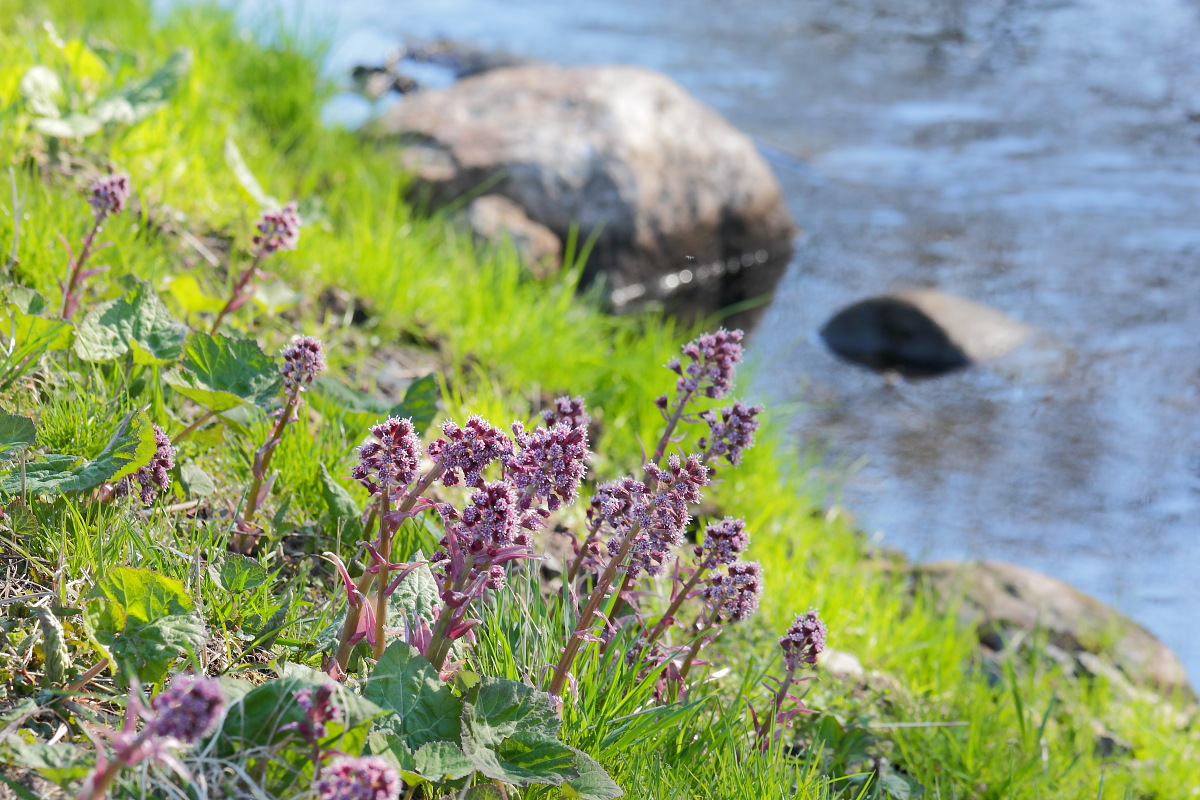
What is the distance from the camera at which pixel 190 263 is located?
371 centimetres

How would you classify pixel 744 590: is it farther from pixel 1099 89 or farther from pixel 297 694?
pixel 1099 89

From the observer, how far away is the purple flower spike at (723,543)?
1953 millimetres

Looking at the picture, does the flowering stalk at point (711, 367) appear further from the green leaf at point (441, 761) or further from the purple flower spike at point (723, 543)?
the green leaf at point (441, 761)

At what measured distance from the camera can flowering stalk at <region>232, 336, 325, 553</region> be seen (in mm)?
1963

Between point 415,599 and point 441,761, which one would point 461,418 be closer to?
point 415,599

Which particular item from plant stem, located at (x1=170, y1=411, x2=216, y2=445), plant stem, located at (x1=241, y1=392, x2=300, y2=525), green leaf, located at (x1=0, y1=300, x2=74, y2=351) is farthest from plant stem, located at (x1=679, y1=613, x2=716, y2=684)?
green leaf, located at (x1=0, y1=300, x2=74, y2=351)

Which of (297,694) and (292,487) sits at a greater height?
(297,694)

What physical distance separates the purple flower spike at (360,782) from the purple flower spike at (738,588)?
851mm

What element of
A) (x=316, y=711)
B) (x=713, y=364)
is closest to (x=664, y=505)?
(x=713, y=364)

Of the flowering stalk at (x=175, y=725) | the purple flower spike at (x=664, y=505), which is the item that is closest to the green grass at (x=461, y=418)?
the purple flower spike at (x=664, y=505)

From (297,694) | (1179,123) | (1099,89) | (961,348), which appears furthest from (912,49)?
(297,694)

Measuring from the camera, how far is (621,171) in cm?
639

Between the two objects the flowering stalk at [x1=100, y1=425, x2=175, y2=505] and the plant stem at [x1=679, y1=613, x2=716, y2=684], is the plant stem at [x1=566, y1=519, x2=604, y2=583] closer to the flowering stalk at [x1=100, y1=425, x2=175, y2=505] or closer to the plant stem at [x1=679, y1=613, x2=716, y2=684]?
the plant stem at [x1=679, y1=613, x2=716, y2=684]

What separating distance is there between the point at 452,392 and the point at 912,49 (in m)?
9.48
